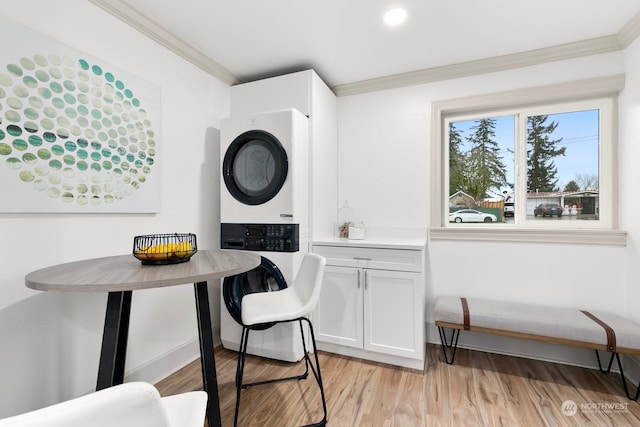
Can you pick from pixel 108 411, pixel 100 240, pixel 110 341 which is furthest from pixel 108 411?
pixel 100 240

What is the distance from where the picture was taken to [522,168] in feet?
8.24

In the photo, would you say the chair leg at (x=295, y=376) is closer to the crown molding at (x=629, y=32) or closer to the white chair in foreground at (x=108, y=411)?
the white chair in foreground at (x=108, y=411)

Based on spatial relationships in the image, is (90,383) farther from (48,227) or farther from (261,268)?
(261,268)

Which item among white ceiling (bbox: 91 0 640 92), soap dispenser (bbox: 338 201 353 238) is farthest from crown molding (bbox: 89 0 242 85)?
soap dispenser (bbox: 338 201 353 238)

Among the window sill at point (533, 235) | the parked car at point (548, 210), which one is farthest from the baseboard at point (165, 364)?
the parked car at point (548, 210)

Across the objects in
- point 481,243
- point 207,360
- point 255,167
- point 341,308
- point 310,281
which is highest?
point 255,167

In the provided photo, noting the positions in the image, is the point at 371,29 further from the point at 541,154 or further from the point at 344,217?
the point at 541,154

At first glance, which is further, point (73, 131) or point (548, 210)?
point (548, 210)

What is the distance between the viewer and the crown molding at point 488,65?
2174mm

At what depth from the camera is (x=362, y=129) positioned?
289cm

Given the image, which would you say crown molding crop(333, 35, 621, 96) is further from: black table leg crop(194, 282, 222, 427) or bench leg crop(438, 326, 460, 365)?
black table leg crop(194, 282, 222, 427)

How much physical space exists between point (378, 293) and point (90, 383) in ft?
6.08

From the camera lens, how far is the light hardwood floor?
1657 millimetres

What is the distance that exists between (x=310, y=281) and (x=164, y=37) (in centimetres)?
195
